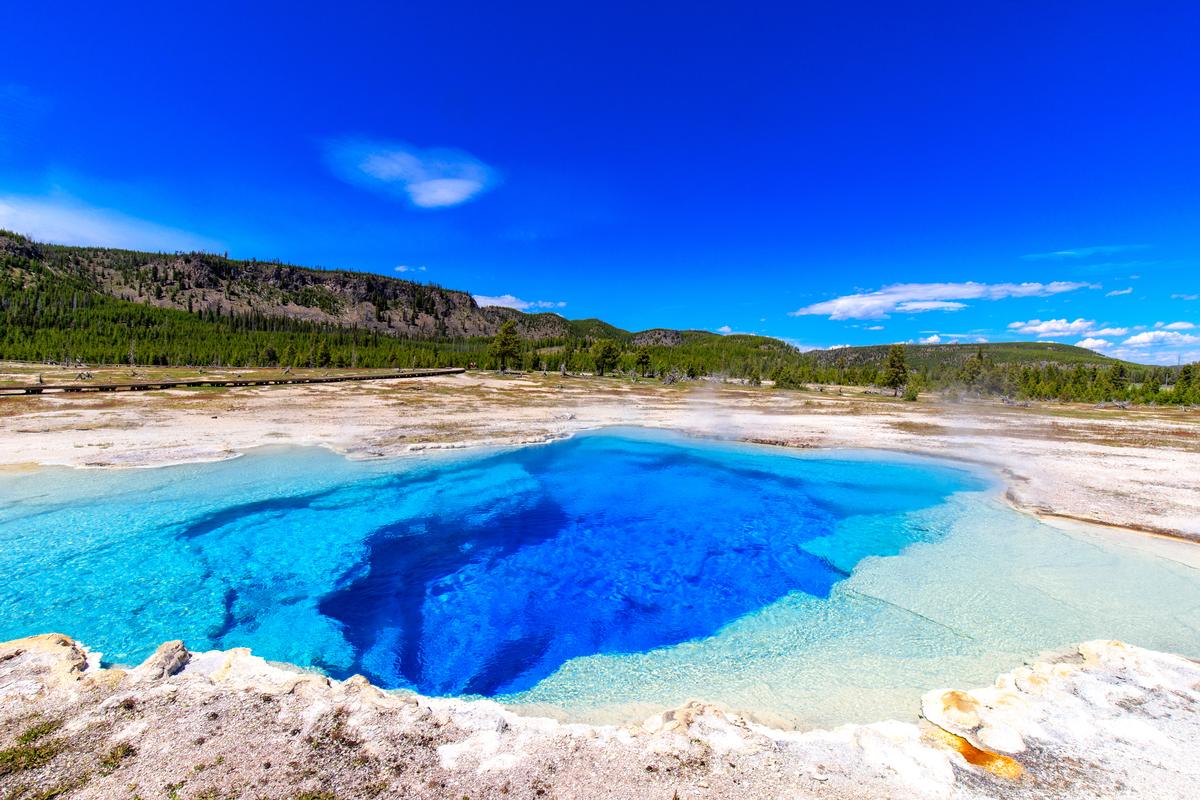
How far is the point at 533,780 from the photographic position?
5008 mm

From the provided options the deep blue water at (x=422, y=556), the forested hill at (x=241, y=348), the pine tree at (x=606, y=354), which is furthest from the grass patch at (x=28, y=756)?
the pine tree at (x=606, y=354)

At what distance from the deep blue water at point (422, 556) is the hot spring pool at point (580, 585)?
7 cm

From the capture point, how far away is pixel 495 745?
18.1 feet

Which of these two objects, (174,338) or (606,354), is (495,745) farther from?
(174,338)

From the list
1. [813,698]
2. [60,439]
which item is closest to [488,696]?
[813,698]

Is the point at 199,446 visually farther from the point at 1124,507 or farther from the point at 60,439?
the point at 1124,507

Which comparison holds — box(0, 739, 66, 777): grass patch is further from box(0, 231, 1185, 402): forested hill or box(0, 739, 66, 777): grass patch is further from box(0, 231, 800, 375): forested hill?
box(0, 231, 800, 375): forested hill

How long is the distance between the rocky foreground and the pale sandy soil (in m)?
12.9

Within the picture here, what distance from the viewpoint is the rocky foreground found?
4816 millimetres

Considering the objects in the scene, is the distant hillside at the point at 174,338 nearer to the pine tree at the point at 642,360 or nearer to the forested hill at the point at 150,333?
the forested hill at the point at 150,333

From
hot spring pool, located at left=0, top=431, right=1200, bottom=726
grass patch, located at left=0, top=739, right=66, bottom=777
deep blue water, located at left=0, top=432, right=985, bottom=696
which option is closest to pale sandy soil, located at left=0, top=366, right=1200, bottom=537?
hot spring pool, located at left=0, top=431, right=1200, bottom=726

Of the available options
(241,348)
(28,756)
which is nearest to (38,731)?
(28,756)

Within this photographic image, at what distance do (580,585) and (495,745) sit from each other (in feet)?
22.3

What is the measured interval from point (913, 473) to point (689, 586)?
1709 centimetres
